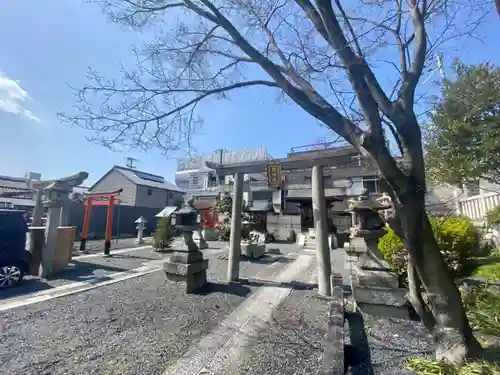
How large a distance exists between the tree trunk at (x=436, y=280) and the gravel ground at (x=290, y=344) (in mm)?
1424

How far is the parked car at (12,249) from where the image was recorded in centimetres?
572

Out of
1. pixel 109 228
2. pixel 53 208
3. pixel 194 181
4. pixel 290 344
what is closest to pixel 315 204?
pixel 290 344

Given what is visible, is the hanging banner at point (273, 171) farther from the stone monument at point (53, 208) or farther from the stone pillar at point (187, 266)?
the stone monument at point (53, 208)

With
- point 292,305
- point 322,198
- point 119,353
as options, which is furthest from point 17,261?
point 322,198

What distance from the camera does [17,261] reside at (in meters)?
5.92

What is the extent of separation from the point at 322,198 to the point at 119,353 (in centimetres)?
454

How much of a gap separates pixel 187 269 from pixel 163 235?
22.0 feet

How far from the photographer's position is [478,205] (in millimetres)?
9633

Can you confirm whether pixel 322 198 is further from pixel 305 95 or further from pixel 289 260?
pixel 289 260

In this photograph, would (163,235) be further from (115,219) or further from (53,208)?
(115,219)

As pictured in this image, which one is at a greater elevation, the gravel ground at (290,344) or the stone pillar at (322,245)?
the stone pillar at (322,245)

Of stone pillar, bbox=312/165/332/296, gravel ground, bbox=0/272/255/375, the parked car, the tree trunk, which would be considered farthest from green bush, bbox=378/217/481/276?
the parked car

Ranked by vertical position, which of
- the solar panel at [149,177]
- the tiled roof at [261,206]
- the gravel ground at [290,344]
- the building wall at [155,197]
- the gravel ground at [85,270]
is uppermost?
the solar panel at [149,177]

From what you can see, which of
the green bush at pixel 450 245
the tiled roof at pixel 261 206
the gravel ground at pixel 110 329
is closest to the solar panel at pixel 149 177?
the tiled roof at pixel 261 206
